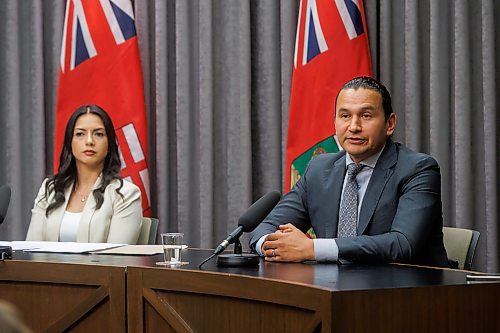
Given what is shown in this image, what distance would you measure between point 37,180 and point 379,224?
281cm

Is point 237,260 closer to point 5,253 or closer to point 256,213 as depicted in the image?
point 256,213

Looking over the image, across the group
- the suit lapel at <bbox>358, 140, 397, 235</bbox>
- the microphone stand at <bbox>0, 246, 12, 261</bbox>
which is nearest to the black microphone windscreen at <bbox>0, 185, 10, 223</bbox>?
the microphone stand at <bbox>0, 246, 12, 261</bbox>

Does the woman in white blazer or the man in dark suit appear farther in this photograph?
the woman in white blazer

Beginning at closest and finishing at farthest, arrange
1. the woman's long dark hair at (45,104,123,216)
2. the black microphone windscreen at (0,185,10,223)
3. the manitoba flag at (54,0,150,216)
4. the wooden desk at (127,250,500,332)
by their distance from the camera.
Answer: the wooden desk at (127,250,500,332), the black microphone windscreen at (0,185,10,223), the woman's long dark hair at (45,104,123,216), the manitoba flag at (54,0,150,216)

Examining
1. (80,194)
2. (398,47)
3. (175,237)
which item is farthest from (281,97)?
(175,237)

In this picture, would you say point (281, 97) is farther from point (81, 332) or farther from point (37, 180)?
point (81, 332)

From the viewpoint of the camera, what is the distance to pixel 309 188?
2916 millimetres

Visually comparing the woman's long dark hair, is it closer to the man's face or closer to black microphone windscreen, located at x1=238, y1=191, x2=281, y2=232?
the man's face

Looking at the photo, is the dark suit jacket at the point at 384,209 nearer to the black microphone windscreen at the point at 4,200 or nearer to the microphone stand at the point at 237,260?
the microphone stand at the point at 237,260

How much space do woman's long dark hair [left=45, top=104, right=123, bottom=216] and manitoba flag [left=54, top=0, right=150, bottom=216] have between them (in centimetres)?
50

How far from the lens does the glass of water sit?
249cm

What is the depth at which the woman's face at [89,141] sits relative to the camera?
3840 millimetres

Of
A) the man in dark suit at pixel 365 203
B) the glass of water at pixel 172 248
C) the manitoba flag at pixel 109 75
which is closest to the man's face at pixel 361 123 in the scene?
the man in dark suit at pixel 365 203

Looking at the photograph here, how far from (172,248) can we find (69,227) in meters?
1.33
